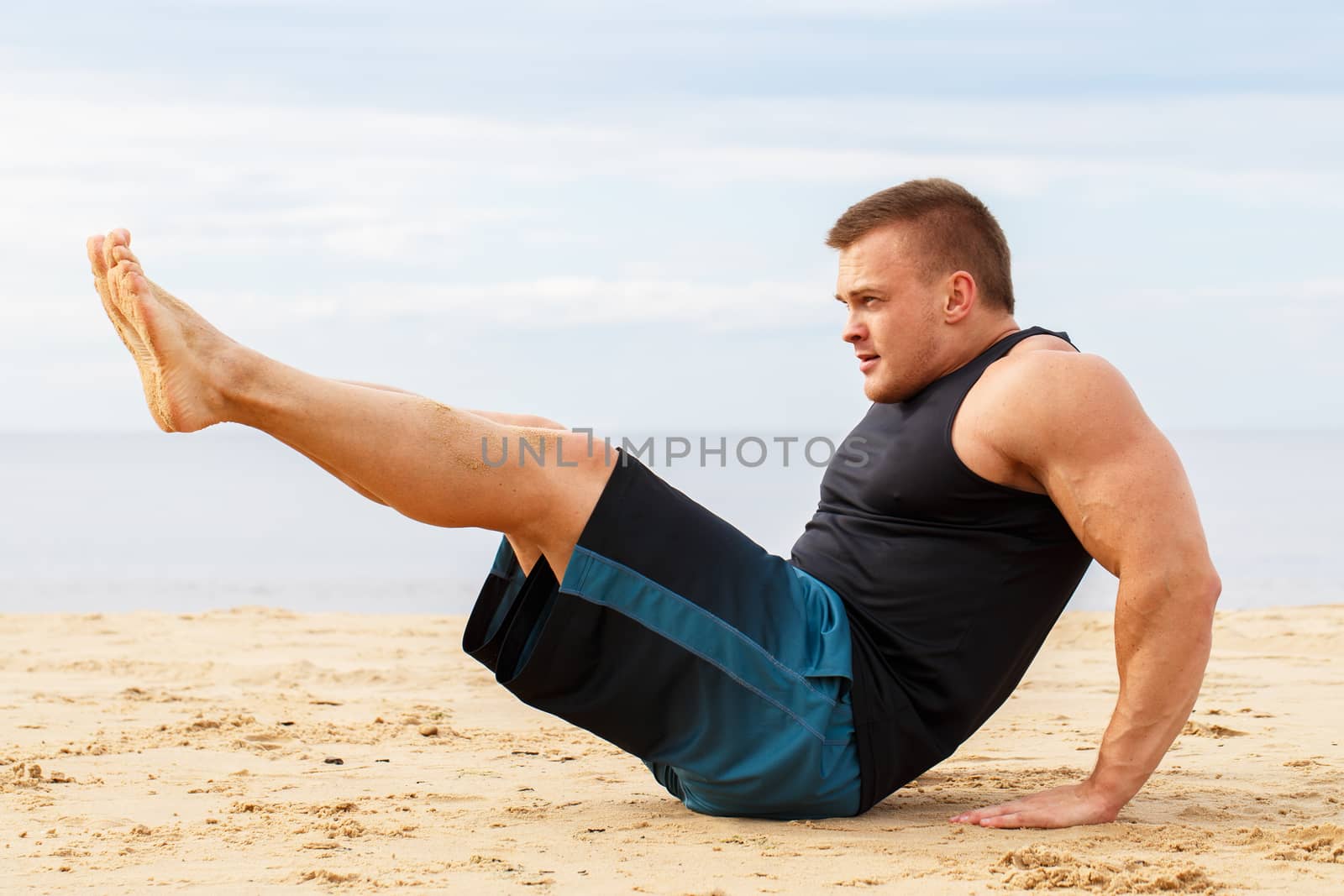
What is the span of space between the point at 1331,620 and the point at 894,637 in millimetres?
5252

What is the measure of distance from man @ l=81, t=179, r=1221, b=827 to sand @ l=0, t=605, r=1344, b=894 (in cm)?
21

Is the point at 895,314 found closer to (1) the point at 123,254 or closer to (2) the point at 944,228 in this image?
(2) the point at 944,228

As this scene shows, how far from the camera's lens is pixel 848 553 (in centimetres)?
285

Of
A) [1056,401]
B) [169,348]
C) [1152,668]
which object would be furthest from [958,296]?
[169,348]

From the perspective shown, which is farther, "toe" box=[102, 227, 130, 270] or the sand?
"toe" box=[102, 227, 130, 270]

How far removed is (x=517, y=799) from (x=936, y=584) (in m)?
1.21

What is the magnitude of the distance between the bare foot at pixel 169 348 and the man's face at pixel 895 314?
139 centimetres

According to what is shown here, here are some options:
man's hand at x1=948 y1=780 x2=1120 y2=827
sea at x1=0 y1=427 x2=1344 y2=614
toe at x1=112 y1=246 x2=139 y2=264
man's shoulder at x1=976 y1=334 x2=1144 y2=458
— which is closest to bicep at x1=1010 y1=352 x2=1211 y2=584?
man's shoulder at x1=976 y1=334 x2=1144 y2=458

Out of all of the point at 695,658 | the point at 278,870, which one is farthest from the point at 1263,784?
the point at 278,870

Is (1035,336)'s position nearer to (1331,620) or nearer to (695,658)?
(695,658)

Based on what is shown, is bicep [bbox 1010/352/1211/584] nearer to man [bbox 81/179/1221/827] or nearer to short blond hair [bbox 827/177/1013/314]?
man [bbox 81/179/1221/827]

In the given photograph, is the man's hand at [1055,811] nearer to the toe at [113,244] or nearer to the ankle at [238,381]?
the ankle at [238,381]

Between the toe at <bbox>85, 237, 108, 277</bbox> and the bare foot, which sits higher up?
the toe at <bbox>85, 237, 108, 277</bbox>

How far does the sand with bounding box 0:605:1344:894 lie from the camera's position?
2.41 meters
